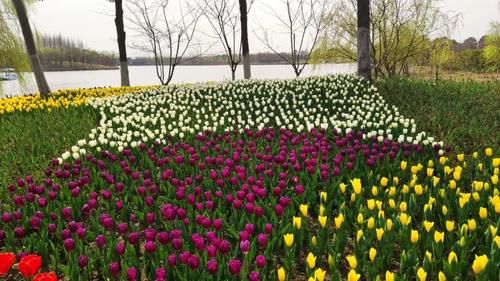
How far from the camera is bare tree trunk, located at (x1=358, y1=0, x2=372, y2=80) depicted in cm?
1409

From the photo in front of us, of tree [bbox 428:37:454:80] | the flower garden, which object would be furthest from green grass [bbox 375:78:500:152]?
tree [bbox 428:37:454:80]

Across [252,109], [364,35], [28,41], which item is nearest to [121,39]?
[28,41]

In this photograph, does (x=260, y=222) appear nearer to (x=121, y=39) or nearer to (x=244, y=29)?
(x=244, y=29)

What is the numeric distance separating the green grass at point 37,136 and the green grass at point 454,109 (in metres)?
6.38

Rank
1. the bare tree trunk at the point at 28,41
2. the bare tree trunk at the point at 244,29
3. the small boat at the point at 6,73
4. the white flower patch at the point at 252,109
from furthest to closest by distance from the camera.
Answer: the small boat at the point at 6,73 → the bare tree trunk at the point at 244,29 → the bare tree trunk at the point at 28,41 → the white flower patch at the point at 252,109

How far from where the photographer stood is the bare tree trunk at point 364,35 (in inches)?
555

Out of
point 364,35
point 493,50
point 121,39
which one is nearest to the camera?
point 364,35

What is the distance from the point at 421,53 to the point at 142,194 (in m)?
24.8

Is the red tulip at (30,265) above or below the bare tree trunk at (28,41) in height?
below

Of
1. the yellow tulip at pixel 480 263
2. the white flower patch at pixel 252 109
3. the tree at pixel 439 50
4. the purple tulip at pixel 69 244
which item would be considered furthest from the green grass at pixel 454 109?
the tree at pixel 439 50

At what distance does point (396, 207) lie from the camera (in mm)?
4273

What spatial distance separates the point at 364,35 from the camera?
46.4 feet

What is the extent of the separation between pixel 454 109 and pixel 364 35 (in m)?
4.85

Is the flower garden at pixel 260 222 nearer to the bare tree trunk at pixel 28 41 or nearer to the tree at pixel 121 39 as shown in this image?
the bare tree trunk at pixel 28 41
